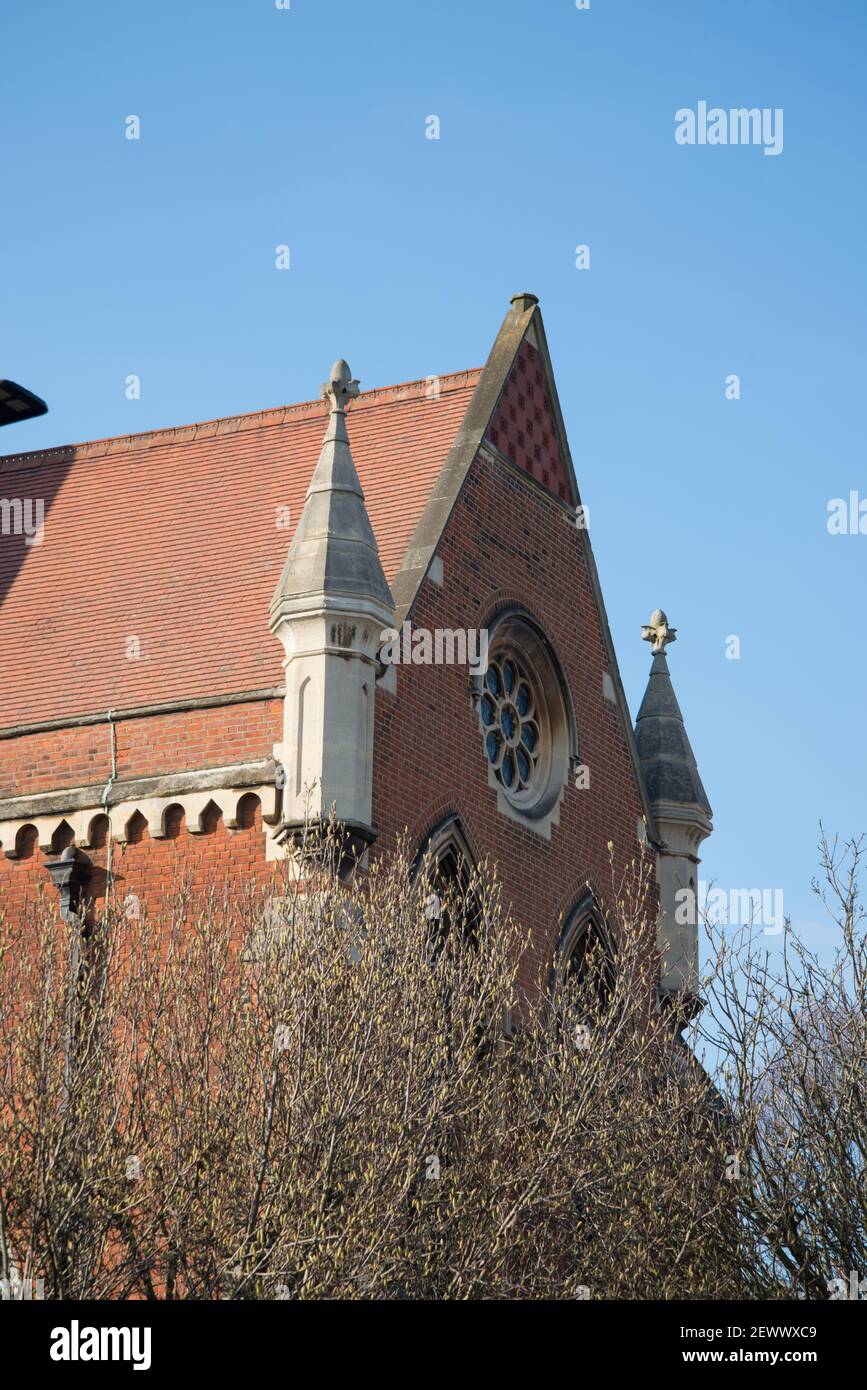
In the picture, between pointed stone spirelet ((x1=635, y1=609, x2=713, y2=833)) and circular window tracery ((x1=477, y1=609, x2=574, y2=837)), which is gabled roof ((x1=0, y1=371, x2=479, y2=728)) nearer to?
circular window tracery ((x1=477, y1=609, x2=574, y2=837))

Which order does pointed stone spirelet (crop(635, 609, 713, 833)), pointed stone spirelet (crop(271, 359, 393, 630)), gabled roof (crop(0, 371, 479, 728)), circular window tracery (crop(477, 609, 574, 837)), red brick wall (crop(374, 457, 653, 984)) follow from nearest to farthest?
pointed stone spirelet (crop(271, 359, 393, 630)), red brick wall (crop(374, 457, 653, 984)), gabled roof (crop(0, 371, 479, 728)), circular window tracery (crop(477, 609, 574, 837)), pointed stone spirelet (crop(635, 609, 713, 833))

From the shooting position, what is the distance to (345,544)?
2088 cm

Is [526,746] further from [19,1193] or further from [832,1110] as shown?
[19,1193]

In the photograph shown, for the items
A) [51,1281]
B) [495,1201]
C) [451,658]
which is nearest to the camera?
[51,1281]

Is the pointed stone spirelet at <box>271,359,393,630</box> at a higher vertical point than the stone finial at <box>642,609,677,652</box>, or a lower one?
lower

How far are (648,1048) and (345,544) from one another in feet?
17.7

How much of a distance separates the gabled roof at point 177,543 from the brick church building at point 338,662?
4 centimetres

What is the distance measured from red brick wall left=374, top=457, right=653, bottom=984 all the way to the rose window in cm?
50

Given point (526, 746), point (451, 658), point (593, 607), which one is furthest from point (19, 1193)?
point (593, 607)

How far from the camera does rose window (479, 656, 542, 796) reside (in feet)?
77.8

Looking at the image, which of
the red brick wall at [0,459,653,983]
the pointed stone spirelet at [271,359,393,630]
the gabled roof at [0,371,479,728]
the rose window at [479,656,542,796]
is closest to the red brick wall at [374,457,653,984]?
the red brick wall at [0,459,653,983]

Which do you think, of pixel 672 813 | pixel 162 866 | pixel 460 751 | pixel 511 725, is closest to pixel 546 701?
pixel 511 725

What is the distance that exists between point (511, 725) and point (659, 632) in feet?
14.8
